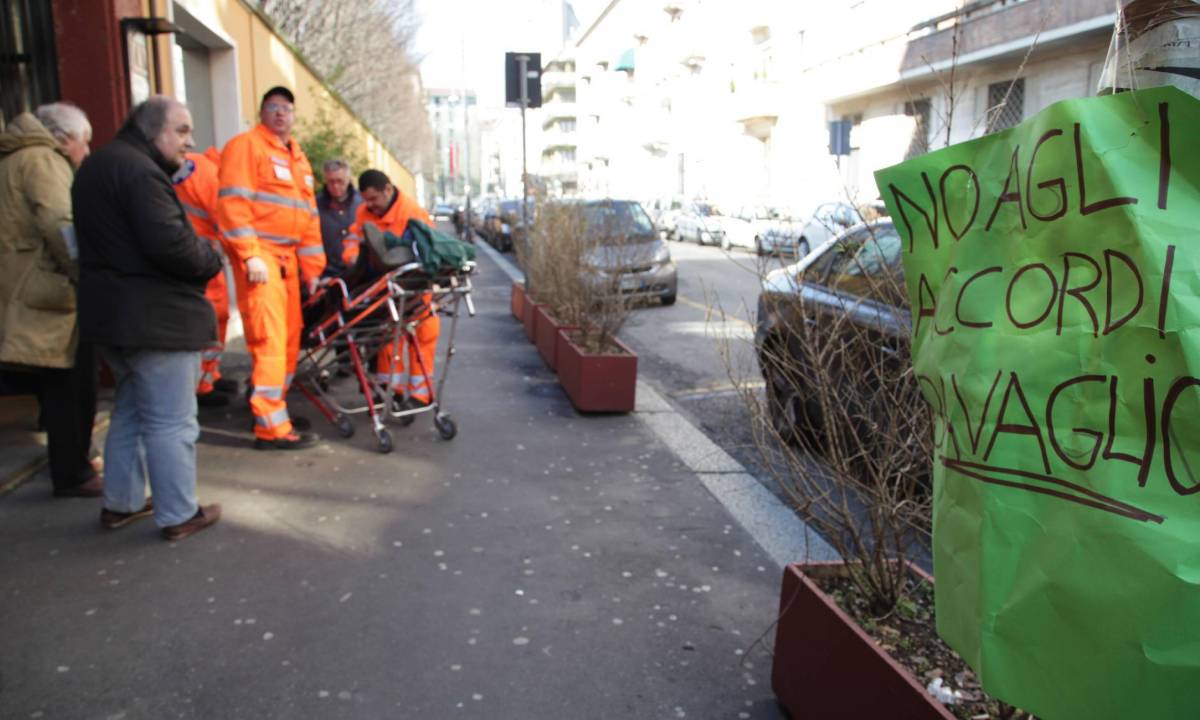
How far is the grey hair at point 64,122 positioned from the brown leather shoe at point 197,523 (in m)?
2.05

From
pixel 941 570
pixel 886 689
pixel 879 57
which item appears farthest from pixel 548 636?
pixel 879 57

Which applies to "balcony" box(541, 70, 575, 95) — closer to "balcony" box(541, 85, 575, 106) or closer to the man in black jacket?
"balcony" box(541, 85, 575, 106)

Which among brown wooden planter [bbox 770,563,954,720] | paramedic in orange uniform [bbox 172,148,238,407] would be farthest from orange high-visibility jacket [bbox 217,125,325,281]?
brown wooden planter [bbox 770,563,954,720]

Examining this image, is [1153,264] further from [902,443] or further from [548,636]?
[548,636]

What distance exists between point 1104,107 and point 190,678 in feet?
9.87

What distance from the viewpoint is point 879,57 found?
29.0 meters

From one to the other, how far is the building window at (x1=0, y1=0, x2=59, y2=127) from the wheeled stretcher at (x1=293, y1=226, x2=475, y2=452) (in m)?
2.54

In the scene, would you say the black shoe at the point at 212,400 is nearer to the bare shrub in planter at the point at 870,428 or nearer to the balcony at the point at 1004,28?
the bare shrub in planter at the point at 870,428

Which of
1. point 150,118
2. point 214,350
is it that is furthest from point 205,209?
point 150,118

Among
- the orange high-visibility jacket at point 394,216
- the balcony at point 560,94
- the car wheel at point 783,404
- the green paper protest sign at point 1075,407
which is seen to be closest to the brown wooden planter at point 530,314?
the orange high-visibility jacket at point 394,216

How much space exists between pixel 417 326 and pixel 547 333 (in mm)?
2417

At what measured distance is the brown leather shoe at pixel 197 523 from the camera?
163 inches

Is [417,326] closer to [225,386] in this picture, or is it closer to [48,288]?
[225,386]

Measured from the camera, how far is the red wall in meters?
6.46
